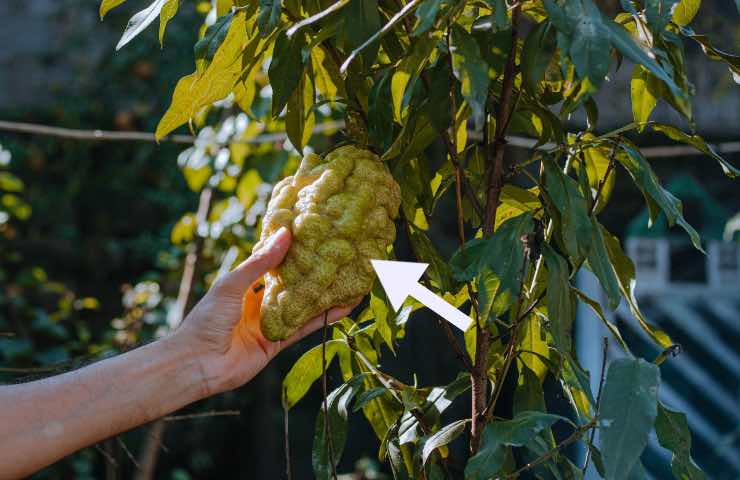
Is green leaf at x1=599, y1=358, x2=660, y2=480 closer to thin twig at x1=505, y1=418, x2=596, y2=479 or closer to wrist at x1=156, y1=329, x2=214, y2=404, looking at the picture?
thin twig at x1=505, y1=418, x2=596, y2=479

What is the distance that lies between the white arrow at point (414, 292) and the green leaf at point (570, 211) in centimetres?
12

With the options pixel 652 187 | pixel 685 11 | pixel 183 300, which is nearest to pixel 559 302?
pixel 652 187

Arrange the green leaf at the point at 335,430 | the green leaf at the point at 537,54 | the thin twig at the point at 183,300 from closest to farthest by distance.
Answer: the green leaf at the point at 537,54, the green leaf at the point at 335,430, the thin twig at the point at 183,300

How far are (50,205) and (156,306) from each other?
226 cm

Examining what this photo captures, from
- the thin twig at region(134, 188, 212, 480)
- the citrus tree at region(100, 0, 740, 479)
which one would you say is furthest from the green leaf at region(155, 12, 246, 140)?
the thin twig at region(134, 188, 212, 480)

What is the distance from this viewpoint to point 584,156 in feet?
3.51

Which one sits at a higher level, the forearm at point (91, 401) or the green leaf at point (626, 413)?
the green leaf at point (626, 413)

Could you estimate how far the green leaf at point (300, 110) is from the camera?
106cm

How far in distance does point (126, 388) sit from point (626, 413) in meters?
0.59

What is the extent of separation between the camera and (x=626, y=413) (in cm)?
74

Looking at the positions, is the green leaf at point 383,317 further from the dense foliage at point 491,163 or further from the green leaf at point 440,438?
the green leaf at point 440,438

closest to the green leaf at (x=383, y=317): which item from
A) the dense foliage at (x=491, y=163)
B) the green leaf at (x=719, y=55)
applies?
the dense foliage at (x=491, y=163)

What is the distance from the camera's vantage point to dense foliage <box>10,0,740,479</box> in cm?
77

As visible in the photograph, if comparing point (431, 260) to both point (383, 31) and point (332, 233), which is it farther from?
point (383, 31)
